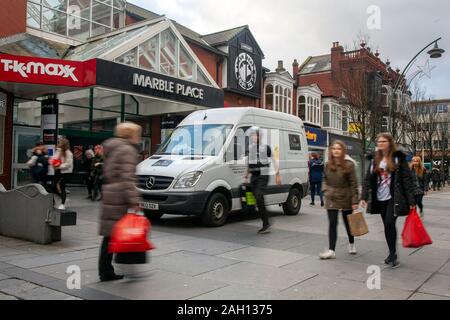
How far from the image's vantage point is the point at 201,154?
8781mm

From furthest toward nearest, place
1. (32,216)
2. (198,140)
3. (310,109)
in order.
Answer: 1. (310,109)
2. (198,140)
3. (32,216)

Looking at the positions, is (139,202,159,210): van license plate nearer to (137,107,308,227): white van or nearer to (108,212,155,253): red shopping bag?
(137,107,308,227): white van

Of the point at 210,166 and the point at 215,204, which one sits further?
the point at 215,204

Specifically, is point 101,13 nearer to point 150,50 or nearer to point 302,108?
point 150,50

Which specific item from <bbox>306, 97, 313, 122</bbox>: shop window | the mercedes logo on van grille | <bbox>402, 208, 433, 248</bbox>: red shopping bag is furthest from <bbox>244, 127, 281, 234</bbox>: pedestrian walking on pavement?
<bbox>306, 97, 313, 122</bbox>: shop window

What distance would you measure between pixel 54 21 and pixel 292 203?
11.9m

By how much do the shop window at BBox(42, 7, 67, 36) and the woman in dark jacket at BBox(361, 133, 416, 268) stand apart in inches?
570

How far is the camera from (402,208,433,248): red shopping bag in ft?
17.3

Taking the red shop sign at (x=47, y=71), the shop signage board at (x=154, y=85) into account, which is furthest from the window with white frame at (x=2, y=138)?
the shop signage board at (x=154, y=85)

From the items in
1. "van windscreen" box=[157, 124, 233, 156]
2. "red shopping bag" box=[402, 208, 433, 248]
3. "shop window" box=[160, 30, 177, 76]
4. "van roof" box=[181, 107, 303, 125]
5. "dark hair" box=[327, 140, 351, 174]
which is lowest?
"red shopping bag" box=[402, 208, 433, 248]

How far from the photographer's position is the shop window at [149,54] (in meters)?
15.2

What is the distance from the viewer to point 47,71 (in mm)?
12164

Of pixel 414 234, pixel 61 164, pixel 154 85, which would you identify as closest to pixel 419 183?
pixel 414 234
